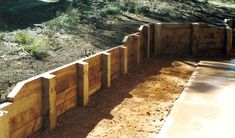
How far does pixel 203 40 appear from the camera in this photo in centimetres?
1427

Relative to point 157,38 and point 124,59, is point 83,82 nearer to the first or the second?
point 124,59

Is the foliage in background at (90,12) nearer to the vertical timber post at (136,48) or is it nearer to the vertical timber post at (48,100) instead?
the vertical timber post at (136,48)

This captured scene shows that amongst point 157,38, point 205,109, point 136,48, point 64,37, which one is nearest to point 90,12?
point 157,38

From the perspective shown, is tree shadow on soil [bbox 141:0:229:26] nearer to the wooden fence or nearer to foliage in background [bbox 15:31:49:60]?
the wooden fence

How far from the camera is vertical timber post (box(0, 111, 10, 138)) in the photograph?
5.08 metres

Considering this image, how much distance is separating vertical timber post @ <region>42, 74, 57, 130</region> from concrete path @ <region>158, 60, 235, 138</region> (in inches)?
66.3

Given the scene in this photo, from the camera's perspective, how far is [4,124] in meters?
5.15

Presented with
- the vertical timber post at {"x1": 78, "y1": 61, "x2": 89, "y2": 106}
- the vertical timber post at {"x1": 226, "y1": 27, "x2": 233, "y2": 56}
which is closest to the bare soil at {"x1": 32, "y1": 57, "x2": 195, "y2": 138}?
the vertical timber post at {"x1": 78, "y1": 61, "x2": 89, "y2": 106}

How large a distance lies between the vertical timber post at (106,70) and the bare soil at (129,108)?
17cm

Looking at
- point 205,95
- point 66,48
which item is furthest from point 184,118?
point 66,48

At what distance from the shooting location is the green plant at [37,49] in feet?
29.1

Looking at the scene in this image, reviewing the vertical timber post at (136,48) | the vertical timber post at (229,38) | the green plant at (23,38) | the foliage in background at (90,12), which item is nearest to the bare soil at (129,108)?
the vertical timber post at (136,48)

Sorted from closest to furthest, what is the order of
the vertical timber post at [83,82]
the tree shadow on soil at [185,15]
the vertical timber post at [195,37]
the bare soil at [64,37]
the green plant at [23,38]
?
the vertical timber post at [83,82], the bare soil at [64,37], the green plant at [23,38], the vertical timber post at [195,37], the tree shadow on soil at [185,15]

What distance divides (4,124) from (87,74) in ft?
9.07
